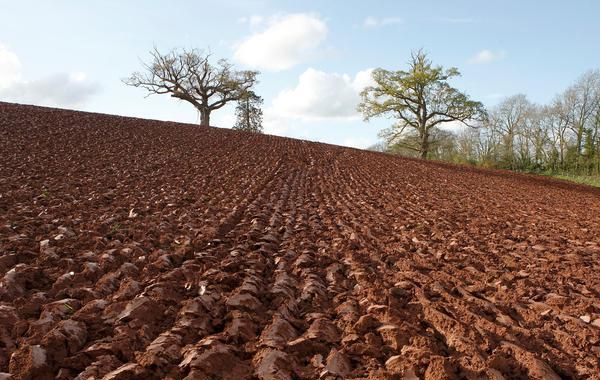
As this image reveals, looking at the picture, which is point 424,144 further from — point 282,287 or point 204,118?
point 282,287

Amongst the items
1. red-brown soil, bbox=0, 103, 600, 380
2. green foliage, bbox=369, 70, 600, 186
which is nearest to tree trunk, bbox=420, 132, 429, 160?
green foliage, bbox=369, 70, 600, 186

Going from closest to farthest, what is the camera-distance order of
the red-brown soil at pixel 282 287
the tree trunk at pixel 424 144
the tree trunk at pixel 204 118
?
the red-brown soil at pixel 282 287 → the tree trunk at pixel 424 144 → the tree trunk at pixel 204 118

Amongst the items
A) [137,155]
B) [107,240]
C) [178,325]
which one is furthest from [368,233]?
[137,155]

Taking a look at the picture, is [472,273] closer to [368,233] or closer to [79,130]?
[368,233]

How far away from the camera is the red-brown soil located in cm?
238

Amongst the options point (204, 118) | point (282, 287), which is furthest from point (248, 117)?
point (282, 287)

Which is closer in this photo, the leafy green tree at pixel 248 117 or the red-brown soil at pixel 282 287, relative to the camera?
the red-brown soil at pixel 282 287

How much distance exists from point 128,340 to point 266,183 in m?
8.19

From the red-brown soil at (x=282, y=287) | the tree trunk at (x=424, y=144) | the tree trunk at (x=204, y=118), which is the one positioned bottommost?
the red-brown soil at (x=282, y=287)

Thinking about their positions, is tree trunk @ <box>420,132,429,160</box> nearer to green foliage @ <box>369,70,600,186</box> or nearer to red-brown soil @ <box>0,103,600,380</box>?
green foliage @ <box>369,70,600,186</box>

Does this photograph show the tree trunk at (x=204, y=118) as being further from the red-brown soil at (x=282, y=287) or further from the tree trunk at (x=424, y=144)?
the red-brown soil at (x=282, y=287)

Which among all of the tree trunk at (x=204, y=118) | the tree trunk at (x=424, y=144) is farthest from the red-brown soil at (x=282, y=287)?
the tree trunk at (x=204, y=118)

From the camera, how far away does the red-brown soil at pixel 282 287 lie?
2379mm

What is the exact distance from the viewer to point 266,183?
10.6 m
